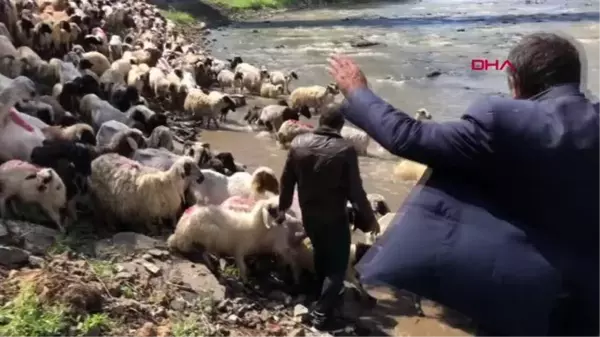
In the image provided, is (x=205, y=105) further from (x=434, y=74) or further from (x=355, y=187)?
(x=434, y=74)

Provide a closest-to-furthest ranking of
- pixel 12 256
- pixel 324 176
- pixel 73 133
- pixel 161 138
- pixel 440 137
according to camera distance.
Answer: pixel 440 137 < pixel 12 256 < pixel 324 176 < pixel 73 133 < pixel 161 138

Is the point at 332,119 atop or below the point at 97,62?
atop

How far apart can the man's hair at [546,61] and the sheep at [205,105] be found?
12.3 metres

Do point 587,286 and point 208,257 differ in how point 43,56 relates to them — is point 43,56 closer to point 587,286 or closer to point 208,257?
point 208,257

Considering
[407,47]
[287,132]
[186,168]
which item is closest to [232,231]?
[186,168]

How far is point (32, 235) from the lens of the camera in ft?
21.7

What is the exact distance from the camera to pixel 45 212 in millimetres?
7293

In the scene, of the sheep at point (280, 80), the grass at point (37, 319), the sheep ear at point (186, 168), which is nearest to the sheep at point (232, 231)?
the sheep ear at point (186, 168)

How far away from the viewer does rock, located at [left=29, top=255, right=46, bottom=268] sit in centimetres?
589

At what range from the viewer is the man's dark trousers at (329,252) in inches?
267

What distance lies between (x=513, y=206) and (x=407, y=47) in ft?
94.7

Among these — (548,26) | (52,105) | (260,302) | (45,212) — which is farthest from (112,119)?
(548,26)

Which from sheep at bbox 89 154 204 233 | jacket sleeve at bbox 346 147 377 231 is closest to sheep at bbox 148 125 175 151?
sheep at bbox 89 154 204 233

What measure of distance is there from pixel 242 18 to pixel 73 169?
125 feet
